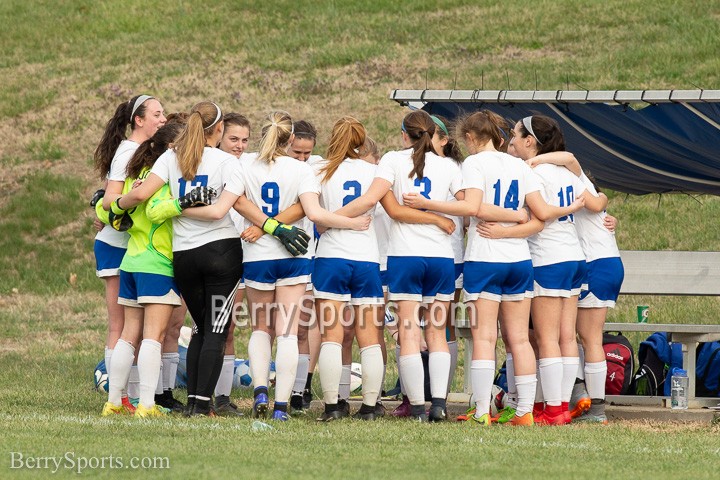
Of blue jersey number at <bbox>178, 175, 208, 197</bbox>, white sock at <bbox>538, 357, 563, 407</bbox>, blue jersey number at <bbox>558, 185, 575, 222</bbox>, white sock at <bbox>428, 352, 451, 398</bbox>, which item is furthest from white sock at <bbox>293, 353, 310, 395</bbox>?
blue jersey number at <bbox>558, 185, 575, 222</bbox>

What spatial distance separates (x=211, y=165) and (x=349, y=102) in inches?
555

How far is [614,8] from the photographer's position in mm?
25312

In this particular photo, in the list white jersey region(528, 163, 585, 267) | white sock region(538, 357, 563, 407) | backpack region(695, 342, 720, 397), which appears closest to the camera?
white sock region(538, 357, 563, 407)

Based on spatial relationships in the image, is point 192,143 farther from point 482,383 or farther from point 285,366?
point 482,383

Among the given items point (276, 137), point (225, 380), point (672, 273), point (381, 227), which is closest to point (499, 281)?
point (381, 227)

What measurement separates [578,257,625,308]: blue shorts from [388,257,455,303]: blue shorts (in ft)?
3.40

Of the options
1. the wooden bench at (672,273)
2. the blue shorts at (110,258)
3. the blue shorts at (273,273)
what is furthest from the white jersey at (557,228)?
the blue shorts at (110,258)

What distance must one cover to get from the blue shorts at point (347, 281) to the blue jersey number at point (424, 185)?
537mm

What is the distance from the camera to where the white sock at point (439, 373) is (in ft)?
25.4

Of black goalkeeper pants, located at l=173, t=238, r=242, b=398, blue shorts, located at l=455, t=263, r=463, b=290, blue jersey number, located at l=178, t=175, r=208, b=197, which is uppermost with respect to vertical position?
blue jersey number, located at l=178, t=175, r=208, b=197

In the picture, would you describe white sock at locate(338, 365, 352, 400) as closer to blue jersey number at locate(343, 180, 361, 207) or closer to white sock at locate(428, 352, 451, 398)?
white sock at locate(428, 352, 451, 398)

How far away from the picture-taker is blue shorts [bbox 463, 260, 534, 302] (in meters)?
7.64

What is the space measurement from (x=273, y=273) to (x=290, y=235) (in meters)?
0.30

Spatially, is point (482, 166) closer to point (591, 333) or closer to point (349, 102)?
point (591, 333)
